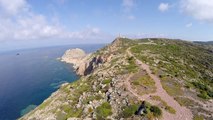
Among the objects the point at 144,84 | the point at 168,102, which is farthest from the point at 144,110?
the point at 144,84

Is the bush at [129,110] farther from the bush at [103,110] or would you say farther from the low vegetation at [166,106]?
the low vegetation at [166,106]

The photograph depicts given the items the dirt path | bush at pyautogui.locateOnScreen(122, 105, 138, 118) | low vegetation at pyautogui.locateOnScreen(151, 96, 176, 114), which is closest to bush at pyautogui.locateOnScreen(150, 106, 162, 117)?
the dirt path

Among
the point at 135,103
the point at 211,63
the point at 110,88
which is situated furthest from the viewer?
the point at 211,63

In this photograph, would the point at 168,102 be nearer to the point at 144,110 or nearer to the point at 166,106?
the point at 166,106

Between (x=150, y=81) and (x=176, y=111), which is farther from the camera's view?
(x=150, y=81)

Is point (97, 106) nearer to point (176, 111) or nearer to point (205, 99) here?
point (176, 111)

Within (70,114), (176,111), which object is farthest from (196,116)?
(70,114)

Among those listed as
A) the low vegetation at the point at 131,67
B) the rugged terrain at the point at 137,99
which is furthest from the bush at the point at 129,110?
the low vegetation at the point at 131,67

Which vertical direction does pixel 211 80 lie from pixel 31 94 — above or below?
above

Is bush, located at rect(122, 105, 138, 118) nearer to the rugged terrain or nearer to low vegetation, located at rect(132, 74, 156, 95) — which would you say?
the rugged terrain
